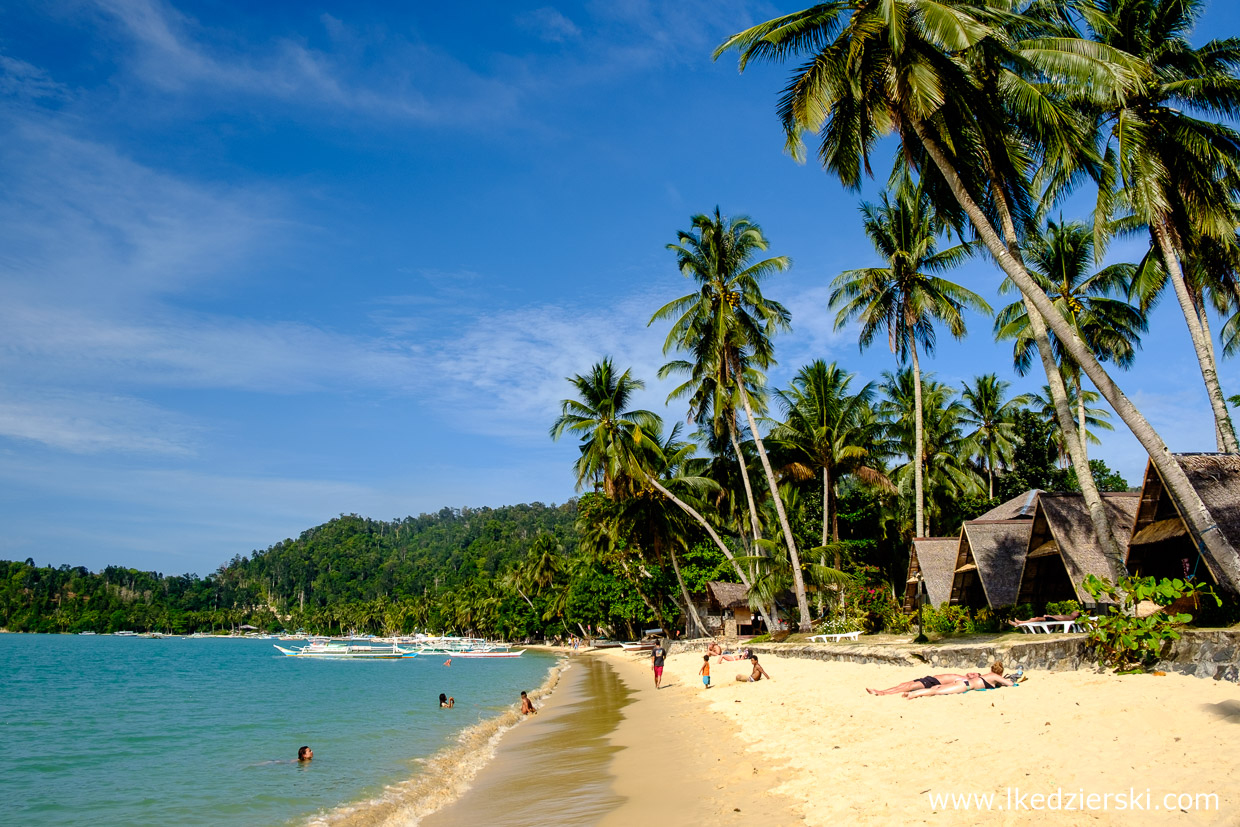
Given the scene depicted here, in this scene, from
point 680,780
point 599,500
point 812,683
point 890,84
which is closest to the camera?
point 680,780

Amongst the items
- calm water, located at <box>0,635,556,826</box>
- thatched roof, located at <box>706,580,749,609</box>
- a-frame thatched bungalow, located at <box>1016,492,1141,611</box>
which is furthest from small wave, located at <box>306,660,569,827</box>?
thatched roof, located at <box>706,580,749,609</box>

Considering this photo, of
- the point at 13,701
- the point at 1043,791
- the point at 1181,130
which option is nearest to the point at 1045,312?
the point at 1181,130

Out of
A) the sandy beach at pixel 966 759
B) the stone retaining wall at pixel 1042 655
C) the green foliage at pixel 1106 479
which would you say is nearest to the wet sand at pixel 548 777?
the sandy beach at pixel 966 759

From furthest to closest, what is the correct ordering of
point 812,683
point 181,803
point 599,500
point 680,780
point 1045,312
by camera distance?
point 599,500 < point 812,683 < point 1045,312 < point 181,803 < point 680,780

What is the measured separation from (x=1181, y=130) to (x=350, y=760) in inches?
798

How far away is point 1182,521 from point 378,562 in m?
179

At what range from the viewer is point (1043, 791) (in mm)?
5953

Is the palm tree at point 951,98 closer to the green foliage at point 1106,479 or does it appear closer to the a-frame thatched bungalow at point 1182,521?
the a-frame thatched bungalow at point 1182,521

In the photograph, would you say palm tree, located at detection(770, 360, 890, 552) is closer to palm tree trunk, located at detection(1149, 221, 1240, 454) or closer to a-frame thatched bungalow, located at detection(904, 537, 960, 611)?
a-frame thatched bungalow, located at detection(904, 537, 960, 611)

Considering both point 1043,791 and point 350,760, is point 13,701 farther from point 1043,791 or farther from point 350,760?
point 1043,791

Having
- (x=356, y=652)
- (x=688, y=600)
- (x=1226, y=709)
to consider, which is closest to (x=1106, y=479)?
(x=688, y=600)

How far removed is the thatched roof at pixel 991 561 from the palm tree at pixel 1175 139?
5.50 meters

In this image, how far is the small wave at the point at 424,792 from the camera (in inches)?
365

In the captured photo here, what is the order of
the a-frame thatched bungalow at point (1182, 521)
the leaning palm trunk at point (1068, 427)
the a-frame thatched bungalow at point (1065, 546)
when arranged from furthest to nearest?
the a-frame thatched bungalow at point (1065, 546)
the leaning palm trunk at point (1068, 427)
the a-frame thatched bungalow at point (1182, 521)
